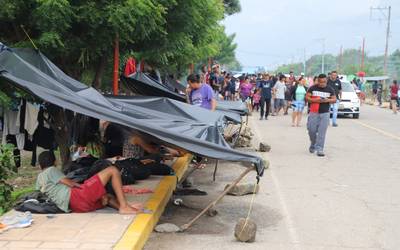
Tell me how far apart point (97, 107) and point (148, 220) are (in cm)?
139

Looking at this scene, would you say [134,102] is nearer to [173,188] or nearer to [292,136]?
[173,188]

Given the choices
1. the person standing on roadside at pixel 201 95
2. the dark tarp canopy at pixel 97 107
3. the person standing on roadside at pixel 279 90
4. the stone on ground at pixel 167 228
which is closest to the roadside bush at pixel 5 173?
the dark tarp canopy at pixel 97 107

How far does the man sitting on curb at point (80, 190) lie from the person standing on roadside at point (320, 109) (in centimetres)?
701

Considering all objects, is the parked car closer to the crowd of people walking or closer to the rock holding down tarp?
the crowd of people walking

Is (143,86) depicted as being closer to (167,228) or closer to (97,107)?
(97,107)

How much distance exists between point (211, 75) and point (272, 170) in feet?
42.3

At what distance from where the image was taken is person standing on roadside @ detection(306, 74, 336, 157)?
1238cm

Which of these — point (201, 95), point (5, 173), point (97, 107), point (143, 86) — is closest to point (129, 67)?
point (143, 86)

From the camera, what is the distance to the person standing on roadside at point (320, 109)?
40.6 feet

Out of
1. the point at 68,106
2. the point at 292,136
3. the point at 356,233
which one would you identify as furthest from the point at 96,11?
the point at 292,136

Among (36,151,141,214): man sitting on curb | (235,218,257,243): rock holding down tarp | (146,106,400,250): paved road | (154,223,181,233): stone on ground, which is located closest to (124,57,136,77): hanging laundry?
(146,106,400,250): paved road

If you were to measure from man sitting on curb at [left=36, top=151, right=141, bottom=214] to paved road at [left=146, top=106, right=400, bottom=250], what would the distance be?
743mm

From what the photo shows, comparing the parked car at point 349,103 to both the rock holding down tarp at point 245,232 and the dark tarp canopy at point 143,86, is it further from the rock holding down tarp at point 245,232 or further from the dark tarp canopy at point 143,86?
the rock holding down tarp at point 245,232

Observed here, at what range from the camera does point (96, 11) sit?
7.83 metres
